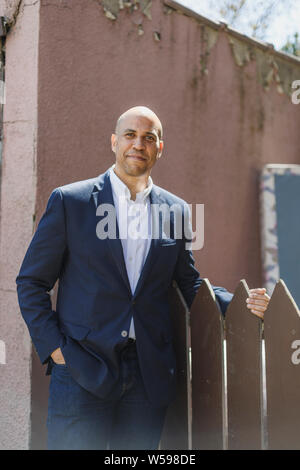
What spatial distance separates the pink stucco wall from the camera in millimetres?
3457

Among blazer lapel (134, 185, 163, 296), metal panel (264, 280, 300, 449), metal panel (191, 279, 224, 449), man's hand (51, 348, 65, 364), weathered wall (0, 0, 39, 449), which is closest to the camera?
metal panel (264, 280, 300, 449)

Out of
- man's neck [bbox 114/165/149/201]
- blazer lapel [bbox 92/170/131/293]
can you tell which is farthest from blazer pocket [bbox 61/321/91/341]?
man's neck [bbox 114/165/149/201]

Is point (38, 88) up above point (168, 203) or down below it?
above

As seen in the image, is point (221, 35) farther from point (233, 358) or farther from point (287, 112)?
point (233, 358)

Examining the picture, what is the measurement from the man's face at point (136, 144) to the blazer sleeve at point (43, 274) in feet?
1.15

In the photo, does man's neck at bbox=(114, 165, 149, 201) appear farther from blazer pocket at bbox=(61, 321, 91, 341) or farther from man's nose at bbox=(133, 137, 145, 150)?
blazer pocket at bbox=(61, 321, 91, 341)

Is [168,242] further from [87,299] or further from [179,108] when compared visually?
[179,108]

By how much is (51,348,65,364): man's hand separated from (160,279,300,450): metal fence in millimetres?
649

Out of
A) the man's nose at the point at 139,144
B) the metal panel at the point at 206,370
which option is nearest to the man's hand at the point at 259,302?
the metal panel at the point at 206,370

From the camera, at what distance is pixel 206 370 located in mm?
2465

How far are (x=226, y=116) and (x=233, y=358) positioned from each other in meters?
3.42

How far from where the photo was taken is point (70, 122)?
3549 millimetres

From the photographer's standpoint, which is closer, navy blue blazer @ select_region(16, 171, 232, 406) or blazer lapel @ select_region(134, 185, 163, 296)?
navy blue blazer @ select_region(16, 171, 232, 406)

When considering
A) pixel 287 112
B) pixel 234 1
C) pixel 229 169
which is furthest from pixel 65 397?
pixel 234 1
